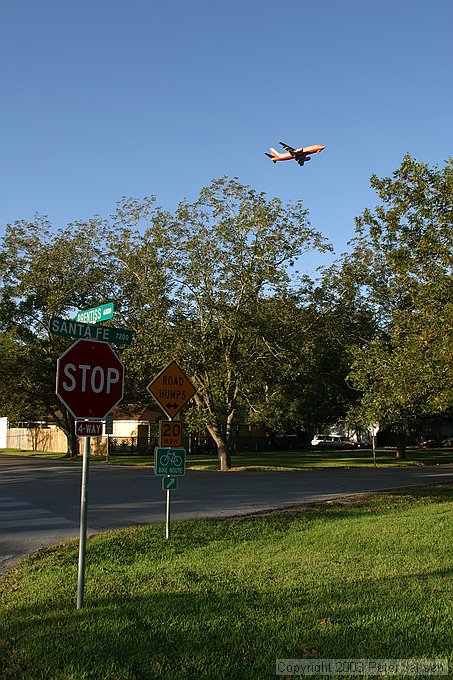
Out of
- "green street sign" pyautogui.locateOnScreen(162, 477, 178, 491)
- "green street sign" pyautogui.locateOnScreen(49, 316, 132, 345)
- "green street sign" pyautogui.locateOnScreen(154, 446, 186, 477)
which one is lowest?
"green street sign" pyautogui.locateOnScreen(162, 477, 178, 491)

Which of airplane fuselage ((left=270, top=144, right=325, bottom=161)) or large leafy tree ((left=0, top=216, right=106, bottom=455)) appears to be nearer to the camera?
airplane fuselage ((left=270, top=144, right=325, bottom=161))

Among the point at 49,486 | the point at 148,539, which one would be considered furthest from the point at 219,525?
the point at 49,486

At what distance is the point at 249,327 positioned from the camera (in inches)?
1153

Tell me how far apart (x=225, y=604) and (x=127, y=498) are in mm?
11860

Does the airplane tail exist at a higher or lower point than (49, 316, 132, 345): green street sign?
higher

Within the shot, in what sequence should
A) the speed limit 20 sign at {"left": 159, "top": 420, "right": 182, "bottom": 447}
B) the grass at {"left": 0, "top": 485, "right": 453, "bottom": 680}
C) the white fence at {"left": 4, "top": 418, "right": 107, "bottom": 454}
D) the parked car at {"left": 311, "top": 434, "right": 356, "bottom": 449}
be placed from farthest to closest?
the parked car at {"left": 311, "top": 434, "right": 356, "bottom": 449}, the white fence at {"left": 4, "top": 418, "right": 107, "bottom": 454}, the speed limit 20 sign at {"left": 159, "top": 420, "right": 182, "bottom": 447}, the grass at {"left": 0, "top": 485, "right": 453, "bottom": 680}

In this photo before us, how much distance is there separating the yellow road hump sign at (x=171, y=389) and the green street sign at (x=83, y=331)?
4354 mm

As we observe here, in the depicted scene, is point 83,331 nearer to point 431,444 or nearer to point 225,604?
point 225,604

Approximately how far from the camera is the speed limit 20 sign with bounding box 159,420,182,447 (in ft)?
36.8

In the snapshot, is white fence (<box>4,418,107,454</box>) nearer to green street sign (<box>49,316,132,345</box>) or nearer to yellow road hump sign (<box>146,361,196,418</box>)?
yellow road hump sign (<box>146,361,196,418</box>)

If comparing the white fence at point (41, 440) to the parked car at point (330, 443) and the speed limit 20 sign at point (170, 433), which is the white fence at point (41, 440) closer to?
the parked car at point (330, 443)

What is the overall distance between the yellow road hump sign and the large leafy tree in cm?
2598

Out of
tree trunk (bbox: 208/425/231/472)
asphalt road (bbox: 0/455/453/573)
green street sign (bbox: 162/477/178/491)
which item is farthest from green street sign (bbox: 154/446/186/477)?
tree trunk (bbox: 208/425/231/472)

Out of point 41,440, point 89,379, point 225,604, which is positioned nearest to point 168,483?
point 225,604
